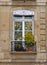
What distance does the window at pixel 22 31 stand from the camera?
3353 cm

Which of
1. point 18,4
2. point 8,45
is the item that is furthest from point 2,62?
point 18,4

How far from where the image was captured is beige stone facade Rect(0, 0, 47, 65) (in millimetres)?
33438

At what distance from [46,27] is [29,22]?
867mm

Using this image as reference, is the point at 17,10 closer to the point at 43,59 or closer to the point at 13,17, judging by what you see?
the point at 13,17

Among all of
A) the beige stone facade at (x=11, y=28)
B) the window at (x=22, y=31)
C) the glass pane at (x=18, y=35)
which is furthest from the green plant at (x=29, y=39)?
the glass pane at (x=18, y=35)

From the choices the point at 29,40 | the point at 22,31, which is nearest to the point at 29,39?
the point at 29,40

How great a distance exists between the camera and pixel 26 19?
33.8 metres

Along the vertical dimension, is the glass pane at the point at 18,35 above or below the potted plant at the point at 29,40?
above

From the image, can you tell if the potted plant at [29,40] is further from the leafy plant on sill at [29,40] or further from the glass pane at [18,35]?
the glass pane at [18,35]

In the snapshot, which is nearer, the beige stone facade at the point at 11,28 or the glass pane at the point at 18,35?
the beige stone facade at the point at 11,28

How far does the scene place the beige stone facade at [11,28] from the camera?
33438 millimetres

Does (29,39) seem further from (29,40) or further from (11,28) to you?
(11,28)

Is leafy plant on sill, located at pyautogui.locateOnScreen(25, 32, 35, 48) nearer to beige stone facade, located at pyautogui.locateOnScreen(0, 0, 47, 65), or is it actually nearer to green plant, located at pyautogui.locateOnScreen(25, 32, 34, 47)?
green plant, located at pyautogui.locateOnScreen(25, 32, 34, 47)

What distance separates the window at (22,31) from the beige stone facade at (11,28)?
0.22 m
